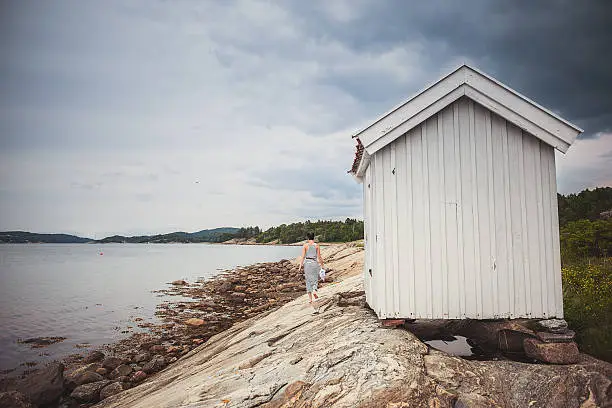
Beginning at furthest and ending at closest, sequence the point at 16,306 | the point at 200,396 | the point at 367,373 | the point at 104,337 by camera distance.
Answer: the point at 16,306 → the point at 104,337 → the point at 200,396 → the point at 367,373

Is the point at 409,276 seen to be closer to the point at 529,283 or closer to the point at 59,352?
the point at 529,283

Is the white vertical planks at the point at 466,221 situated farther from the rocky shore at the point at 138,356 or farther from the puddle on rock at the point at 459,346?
the rocky shore at the point at 138,356

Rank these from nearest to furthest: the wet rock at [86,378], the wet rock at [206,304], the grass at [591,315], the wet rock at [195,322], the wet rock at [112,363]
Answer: the grass at [591,315], the wet rock at [86,378], the wet rock at [112,363], the wet rock at [195,322], the wet rock at [206,304]

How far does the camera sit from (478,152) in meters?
7.06

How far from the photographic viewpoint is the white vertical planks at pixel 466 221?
6.81 metres

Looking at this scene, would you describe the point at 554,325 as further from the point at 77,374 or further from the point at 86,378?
the point at 77,374

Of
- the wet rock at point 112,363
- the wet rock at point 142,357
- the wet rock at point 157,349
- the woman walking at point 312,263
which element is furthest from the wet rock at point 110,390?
the woman walking at point 312,263

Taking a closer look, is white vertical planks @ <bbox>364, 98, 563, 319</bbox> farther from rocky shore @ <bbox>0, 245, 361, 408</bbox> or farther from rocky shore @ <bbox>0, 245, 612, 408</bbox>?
rocky shore @ <bbox>0, 245, 361, 408</bbox>

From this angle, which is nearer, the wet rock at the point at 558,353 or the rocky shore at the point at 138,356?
the wet rock at the point at 558,353

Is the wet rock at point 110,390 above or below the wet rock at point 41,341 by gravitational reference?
above

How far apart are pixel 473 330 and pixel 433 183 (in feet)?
10.8

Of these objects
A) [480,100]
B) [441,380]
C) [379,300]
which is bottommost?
[441,380]

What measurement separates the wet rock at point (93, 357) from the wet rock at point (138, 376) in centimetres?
309

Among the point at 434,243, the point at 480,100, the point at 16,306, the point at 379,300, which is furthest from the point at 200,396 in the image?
the point at 16,306
